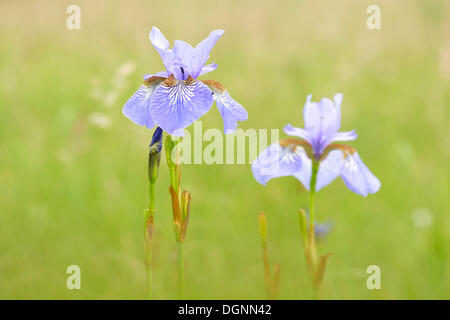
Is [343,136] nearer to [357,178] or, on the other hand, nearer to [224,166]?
[357,178]

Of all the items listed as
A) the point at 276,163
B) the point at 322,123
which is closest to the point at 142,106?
the point at 276,163

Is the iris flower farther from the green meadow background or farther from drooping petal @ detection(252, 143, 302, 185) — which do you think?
the green meadow background

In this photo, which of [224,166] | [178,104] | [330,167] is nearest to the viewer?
[178,104]

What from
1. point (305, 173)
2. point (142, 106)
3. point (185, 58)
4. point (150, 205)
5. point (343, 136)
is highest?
point (185, 58)

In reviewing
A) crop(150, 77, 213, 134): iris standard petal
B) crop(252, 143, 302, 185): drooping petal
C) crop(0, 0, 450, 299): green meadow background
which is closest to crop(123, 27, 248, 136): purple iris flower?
crop(150, 77, 213, 134): iris standard petal

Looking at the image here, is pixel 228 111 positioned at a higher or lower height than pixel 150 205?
higher

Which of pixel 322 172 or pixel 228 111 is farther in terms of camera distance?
pixel 322 172

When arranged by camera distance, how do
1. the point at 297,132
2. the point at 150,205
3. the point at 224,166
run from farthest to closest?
1. the point at 224,166
2. the point at 297,132
3. the point at 150,205
